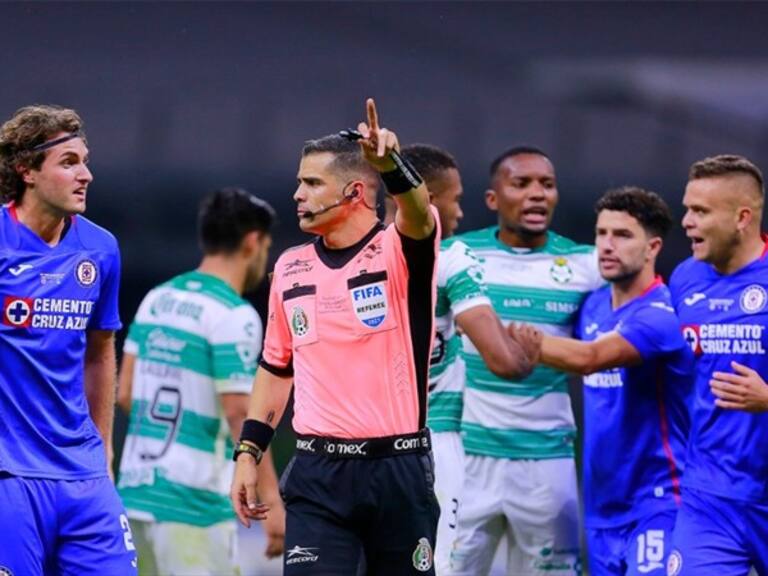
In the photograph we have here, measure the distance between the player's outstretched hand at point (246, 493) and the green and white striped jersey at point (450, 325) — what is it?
1.43 metres

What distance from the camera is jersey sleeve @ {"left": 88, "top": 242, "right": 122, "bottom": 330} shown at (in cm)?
639

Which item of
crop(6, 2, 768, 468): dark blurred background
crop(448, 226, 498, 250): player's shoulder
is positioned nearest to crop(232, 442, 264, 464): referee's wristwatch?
crop(448, 226, 498, 250): player's shoulder

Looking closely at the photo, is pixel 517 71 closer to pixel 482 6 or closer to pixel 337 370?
pixel 482 6

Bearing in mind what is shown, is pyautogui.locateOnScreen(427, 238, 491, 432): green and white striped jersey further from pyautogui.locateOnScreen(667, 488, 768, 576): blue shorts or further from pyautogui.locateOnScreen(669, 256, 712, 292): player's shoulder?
pyautogui.locateOnScreen(667, 488, 768, 576): blue shorts

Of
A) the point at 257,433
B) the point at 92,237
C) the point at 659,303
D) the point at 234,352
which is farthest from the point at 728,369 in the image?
the point at 92,237

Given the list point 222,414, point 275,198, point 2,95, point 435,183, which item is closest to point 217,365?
point 222,414

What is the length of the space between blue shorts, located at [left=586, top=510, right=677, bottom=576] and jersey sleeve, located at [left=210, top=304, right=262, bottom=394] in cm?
212

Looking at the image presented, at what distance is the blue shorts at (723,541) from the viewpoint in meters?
6.97

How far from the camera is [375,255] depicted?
6137mm

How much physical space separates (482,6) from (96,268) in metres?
13.3

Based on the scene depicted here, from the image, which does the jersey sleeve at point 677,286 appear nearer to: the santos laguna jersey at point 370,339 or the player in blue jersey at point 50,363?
the santos laguna jersey at point 370,339

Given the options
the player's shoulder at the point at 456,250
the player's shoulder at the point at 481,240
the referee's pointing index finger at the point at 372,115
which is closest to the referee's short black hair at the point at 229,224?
the player's shoulder at the point at 481,240

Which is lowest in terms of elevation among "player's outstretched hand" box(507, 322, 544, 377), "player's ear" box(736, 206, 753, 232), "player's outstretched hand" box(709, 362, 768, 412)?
"player's outstretched hand" box(709, 362, 768, 412)

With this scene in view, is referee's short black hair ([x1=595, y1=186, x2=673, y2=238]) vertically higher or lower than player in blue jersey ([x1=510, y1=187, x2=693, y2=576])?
higher
